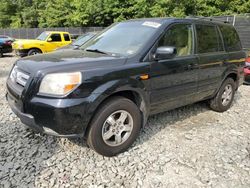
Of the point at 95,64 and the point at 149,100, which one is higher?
the point at 95,64

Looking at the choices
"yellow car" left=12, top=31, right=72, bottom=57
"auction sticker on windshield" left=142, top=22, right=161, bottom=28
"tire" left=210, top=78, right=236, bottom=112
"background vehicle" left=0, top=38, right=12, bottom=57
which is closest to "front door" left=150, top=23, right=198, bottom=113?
"auction sticker on windshield" left=142, top=22, right=161, bottom=28

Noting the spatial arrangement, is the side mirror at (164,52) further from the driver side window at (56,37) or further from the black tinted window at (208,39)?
the driver side window at (56,37)

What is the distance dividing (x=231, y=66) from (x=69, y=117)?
12.2 ft

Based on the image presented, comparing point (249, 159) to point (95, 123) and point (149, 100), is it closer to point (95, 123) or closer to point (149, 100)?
point (149, 100)

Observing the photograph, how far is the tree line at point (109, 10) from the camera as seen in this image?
23.1 meters

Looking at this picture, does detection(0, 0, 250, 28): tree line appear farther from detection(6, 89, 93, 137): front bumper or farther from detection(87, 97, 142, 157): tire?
detection(6, 89, 93, 137): front bumper

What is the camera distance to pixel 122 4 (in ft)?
89.1

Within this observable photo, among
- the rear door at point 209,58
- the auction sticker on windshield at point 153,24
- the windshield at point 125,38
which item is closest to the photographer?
the windshield at point 125,38

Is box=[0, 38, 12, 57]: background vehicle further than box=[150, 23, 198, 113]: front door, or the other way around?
box=[0, 38, 12, 57]: background vehicle

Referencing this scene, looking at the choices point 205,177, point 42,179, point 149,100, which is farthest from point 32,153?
point 205,177

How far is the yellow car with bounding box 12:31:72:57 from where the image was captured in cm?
Answer: 1362

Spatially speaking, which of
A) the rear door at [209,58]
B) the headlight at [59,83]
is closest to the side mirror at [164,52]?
the rear door at [209,58]

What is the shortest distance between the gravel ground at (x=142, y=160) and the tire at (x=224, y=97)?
829 millimetres

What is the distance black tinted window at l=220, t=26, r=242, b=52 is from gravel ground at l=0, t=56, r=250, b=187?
174 centimetres
